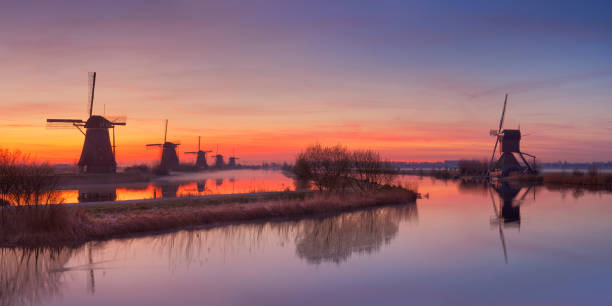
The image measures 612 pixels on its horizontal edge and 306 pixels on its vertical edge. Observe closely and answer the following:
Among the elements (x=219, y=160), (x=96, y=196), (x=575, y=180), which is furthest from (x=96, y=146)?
(x=219, y=160)

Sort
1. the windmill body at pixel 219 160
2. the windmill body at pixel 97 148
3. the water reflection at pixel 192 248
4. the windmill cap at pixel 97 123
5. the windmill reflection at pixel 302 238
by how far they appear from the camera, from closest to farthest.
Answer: the water reflection at pixel 192 248, the windmill reflection at pixel 302 238, the windmill body at pixel 97 148, the windmill cap at pixel 97 123, the windmill body at pixel 219 160

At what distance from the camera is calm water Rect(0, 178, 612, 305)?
12.4m

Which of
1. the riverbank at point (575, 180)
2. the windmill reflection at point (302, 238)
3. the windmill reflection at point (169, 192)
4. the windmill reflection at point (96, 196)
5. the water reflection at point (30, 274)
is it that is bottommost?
the water reflection at point (30, 274)

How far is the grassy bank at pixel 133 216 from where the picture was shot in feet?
61.1

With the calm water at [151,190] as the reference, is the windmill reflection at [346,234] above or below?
below

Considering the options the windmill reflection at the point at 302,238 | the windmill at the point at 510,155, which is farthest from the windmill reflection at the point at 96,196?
the windmill at the point at 510,155

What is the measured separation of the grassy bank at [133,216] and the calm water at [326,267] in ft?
4.40

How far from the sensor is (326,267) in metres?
15.6

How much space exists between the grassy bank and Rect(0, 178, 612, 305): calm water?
1.34 m

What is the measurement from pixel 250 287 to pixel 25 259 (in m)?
9.50

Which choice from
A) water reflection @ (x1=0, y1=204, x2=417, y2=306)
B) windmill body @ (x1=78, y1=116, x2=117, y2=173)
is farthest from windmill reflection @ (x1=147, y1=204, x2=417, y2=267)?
windmill body @ (x1=78, y1=116, x2=117, y2=173)

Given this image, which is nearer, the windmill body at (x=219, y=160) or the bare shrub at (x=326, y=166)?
the bare shrub at (x=326, y=166)

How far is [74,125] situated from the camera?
57.2 meters

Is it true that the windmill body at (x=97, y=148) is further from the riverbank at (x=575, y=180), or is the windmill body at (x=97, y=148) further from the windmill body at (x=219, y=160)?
the windmill body at (x=219, y=160)
